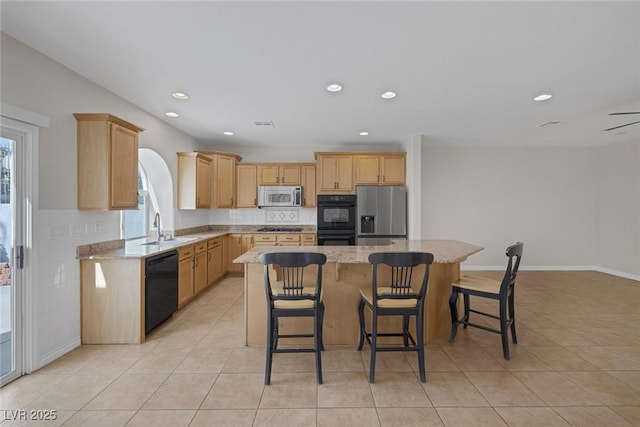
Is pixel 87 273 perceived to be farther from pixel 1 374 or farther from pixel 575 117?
pixel 575 117

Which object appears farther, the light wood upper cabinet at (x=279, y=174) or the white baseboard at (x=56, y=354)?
the light wood upper cabinet at (x=279, y=174)

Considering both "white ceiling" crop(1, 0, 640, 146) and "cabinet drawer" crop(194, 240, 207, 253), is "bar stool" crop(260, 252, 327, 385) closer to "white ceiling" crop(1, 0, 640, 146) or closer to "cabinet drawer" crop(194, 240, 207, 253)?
"white ceiling" crop(1, 0, 640, 146)

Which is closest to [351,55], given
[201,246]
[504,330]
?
[504,330]

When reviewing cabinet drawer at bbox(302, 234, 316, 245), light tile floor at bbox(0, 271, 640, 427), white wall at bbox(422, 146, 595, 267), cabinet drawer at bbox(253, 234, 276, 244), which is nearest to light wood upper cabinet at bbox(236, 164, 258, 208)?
cabinet drawer at bbox(253, 234, 276, 244)

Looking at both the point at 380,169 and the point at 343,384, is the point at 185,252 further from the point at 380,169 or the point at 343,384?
the point at 380,169

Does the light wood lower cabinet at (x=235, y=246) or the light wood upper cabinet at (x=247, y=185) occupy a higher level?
the light wood upper cabinet at (x=247, y=185)

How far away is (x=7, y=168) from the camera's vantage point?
2.26 meters

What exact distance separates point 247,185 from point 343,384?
170 inches

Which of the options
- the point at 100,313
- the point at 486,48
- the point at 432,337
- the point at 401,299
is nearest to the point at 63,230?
the point at 100,313

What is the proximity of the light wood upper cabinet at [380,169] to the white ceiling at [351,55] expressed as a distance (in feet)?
4.28

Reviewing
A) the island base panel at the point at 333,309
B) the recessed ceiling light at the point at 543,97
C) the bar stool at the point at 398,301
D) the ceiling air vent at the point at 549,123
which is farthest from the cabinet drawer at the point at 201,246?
the ceiling air vent at the point at 549,123

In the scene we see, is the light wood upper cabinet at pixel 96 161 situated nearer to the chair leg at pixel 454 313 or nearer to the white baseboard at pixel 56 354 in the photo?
the white baseboard at pixel 56 354

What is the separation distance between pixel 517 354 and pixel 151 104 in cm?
487

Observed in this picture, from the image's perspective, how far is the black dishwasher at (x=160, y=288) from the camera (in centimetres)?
300
